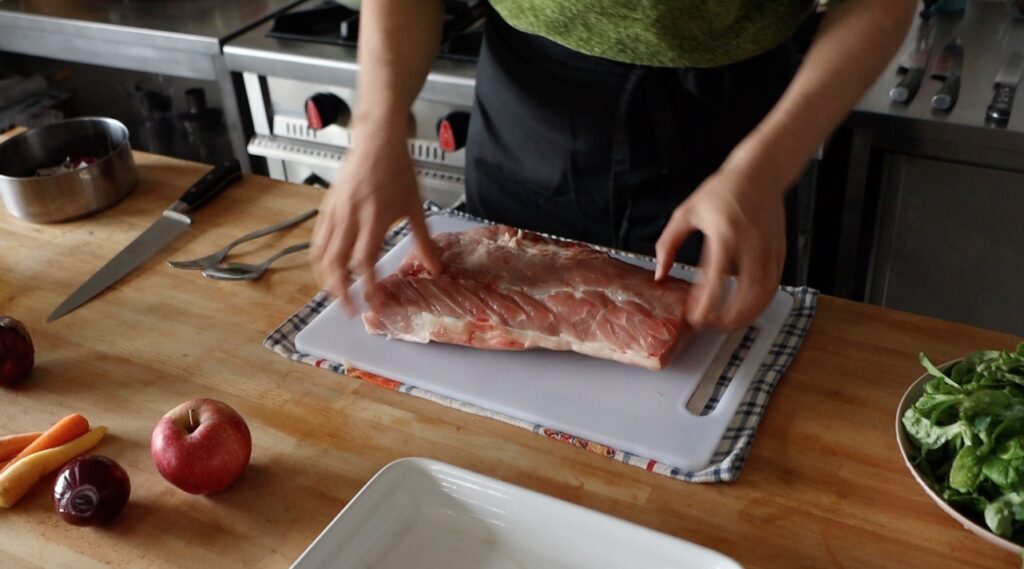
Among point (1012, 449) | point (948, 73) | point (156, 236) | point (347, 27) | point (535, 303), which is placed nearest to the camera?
point (1012, 449)

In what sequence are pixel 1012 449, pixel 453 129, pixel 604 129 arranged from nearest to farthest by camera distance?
pixel 1012 449
pixel 604 129
pixel 453 129

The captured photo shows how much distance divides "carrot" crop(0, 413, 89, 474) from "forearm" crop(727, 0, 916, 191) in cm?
75

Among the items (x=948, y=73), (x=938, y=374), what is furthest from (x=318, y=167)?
(x=938, y=374)

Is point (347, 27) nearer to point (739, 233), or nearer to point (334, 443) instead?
point (334, 443)

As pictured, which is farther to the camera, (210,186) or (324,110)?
(324,110)

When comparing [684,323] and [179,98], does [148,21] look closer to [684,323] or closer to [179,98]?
[179,98]

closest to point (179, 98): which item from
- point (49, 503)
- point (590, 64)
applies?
point (590, 64)

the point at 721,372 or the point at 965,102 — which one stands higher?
the point at 965,102

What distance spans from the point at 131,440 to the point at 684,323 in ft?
2.11

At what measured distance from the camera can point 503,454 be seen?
39.4 inches

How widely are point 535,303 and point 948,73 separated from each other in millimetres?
875

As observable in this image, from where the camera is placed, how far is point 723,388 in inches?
42.1

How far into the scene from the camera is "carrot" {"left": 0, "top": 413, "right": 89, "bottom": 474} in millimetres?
1005

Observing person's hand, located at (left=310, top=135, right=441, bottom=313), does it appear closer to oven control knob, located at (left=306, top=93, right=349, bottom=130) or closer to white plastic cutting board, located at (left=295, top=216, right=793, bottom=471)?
white plastic cutting board, located at (left=295, top=216, right=793, bottom=471)
